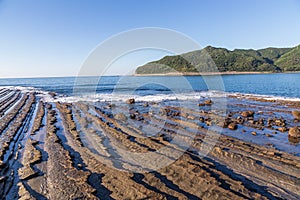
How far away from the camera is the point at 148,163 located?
9.81 meters

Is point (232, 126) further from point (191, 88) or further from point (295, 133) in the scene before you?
point (191, 88)

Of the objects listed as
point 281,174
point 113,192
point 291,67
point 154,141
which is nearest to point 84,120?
point 154,141

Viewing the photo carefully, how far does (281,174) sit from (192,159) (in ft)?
12.5

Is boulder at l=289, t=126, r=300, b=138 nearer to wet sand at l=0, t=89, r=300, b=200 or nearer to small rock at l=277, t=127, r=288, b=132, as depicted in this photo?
wet sand at l=0, t=89, r=300, b=200

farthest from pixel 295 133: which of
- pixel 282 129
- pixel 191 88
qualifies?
pixel 191 88

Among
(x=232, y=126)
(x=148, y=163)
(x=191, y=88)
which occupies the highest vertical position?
(x=191, y=88)

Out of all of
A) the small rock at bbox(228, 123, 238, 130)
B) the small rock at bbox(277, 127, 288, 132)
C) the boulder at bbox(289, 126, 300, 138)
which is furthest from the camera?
the small rock at bbox(228, 123, 238, 130)

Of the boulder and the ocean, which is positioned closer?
the boulder

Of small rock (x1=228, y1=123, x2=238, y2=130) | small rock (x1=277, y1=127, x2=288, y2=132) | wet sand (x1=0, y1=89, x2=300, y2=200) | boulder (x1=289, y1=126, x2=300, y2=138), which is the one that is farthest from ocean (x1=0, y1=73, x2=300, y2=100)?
wet sand (x1=0, y1=89, x2=300, y2=200)

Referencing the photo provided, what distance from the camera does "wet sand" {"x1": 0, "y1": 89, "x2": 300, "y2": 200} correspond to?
7.48 metres

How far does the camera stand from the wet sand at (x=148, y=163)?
7.48 m

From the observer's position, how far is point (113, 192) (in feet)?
24.3

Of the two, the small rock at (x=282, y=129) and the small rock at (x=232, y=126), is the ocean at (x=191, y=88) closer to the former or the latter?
the small rock at (x=232, y=126)

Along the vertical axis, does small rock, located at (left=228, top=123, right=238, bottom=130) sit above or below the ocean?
below
